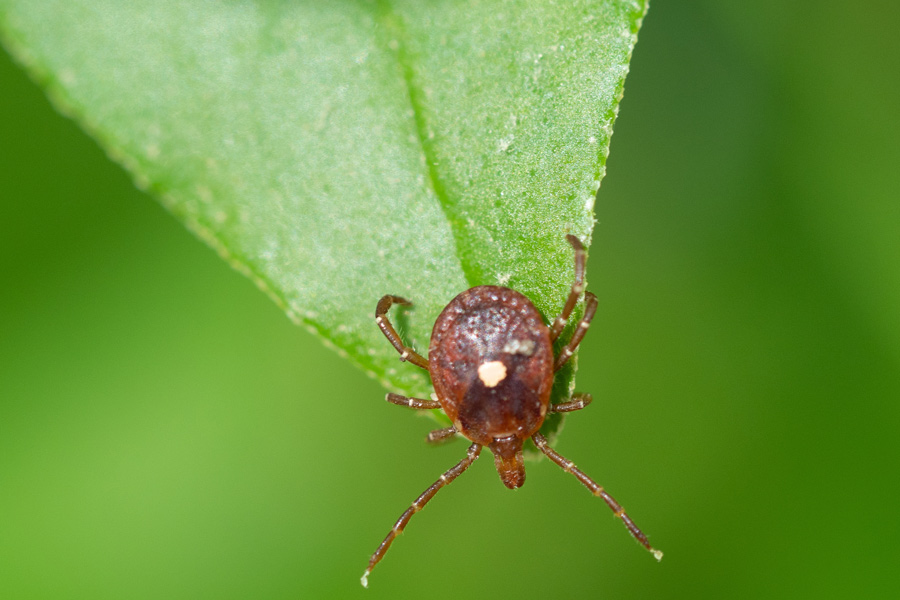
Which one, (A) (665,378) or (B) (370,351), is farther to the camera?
(A) (665,378)

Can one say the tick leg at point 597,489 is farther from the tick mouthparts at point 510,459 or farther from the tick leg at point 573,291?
the tick leg at point 573,291

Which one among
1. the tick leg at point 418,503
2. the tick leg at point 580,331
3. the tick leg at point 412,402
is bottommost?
the tick leg at point 418,503

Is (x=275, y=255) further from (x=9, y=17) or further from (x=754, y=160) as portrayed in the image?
(x=754, y=160)

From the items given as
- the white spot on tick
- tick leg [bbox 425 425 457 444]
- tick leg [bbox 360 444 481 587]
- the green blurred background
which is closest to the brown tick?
the white spot on tick

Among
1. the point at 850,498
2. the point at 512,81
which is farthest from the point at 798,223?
the point at 512,81

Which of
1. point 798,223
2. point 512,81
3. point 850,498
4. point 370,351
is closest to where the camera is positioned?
point 512,81

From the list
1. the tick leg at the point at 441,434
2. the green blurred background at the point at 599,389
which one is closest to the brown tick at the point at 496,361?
the tick leg at the point at 441,434

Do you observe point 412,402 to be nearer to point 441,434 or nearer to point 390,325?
point 441,434
